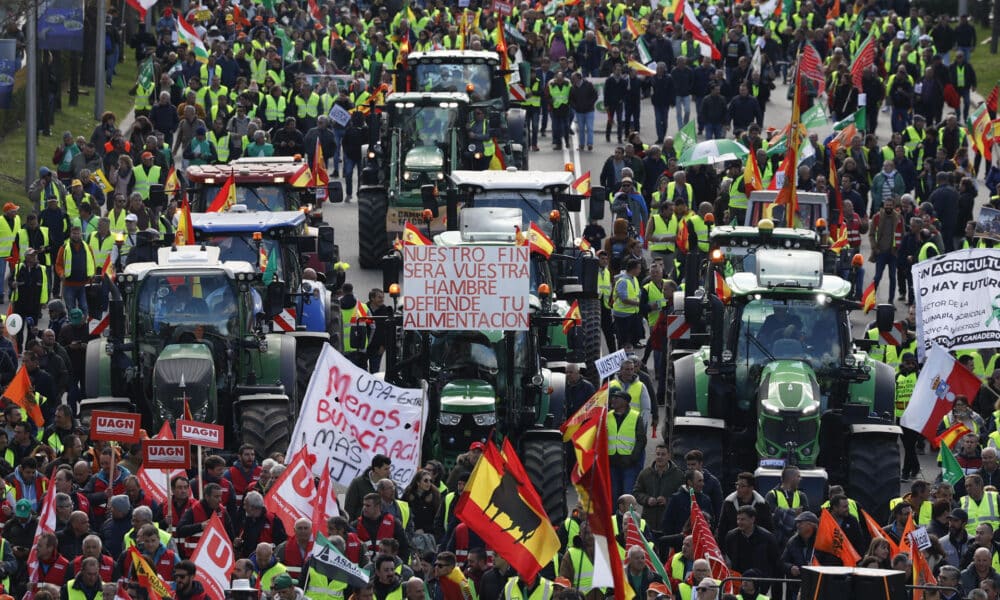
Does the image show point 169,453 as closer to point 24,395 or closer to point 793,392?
point 24,395

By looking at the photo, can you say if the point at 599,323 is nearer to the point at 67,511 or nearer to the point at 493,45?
the point at 67,511

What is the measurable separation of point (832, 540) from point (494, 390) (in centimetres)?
471

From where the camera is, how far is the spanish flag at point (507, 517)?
57.0 feet

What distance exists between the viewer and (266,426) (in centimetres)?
2217

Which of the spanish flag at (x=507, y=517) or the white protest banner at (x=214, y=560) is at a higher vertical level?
the spanish flag at (x=507, y=517)

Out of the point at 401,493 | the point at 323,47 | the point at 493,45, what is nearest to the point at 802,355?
the point at 401,493

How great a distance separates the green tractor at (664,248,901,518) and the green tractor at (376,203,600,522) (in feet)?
4.07

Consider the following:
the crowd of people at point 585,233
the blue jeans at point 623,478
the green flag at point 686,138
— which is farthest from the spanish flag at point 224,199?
the green flag at point 686,138

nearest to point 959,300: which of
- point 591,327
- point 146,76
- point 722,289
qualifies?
point 722,289

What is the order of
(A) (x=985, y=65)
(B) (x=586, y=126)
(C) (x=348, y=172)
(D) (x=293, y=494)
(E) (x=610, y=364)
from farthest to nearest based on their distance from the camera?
(A) (x=985, y=65), (B) (x=586, y=126), (C) (x=348, y=172), (E) (x=610, y=364), (D) (x=293, y=494)

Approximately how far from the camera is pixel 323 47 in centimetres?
4491

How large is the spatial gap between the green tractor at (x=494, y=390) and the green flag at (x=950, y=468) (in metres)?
3.48

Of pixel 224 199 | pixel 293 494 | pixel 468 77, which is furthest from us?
pixel 468 77

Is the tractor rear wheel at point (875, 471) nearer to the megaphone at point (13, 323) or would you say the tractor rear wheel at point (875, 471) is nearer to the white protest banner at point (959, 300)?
the white protest banner at point (959, 300)
